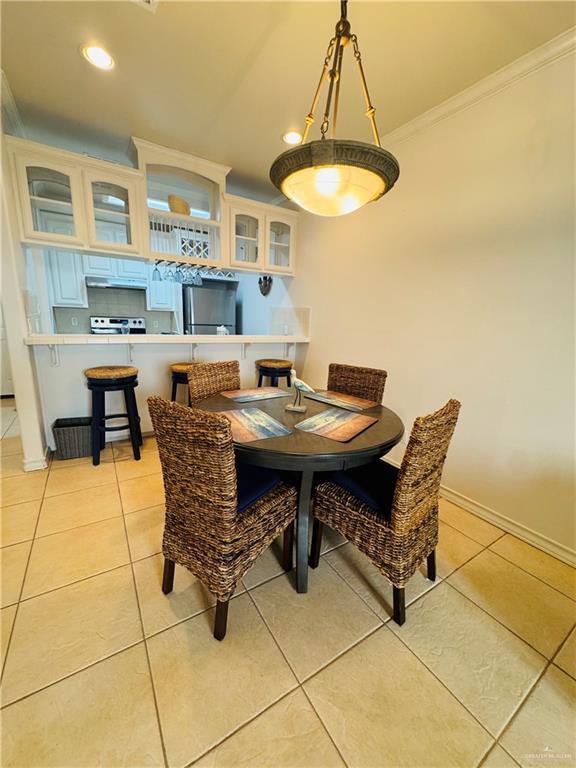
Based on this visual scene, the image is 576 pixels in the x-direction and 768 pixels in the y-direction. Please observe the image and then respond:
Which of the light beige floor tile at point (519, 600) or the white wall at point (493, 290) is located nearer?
the light beige floor tile at point (519, 600)

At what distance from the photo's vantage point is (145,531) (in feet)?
5.95

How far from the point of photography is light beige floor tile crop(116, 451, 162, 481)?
2416mm

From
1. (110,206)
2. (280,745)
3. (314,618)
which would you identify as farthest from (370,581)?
(110,206)

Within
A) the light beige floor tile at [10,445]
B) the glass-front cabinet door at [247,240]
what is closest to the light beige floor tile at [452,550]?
the glass-front cabinet door at [247,240]

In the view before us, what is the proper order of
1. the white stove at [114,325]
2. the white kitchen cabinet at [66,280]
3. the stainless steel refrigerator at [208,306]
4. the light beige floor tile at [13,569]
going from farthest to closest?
the stainless steel refrigerator at [208,306]
the white stove at [114,325]
the white kitchen cabinet at [66,280]
the light beige floor tile at [13,569]

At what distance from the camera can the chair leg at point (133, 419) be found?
2594mm

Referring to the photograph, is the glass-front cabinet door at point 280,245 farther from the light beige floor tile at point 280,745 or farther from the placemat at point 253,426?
the light beige floor tile at point 280,745

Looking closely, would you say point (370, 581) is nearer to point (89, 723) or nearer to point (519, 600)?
point (519, 600)

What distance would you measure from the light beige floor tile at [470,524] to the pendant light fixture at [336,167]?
2001mm

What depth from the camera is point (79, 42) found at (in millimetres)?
1673

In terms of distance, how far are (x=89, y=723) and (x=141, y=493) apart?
1.33 m

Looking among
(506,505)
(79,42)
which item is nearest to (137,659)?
(506,505)

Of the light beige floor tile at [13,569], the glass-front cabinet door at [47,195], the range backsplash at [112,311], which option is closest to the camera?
the light beige floor tile at [13,569]

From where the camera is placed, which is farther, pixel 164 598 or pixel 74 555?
pixel 74 555
